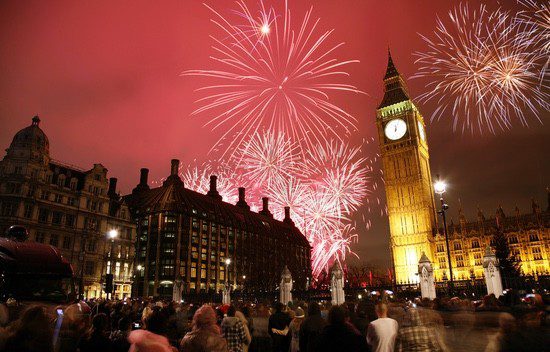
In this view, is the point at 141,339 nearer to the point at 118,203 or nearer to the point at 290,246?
the point at 118,203

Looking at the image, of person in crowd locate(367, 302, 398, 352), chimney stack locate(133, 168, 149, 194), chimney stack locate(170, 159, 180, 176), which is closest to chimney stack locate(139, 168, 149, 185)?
chimney stack locate(133, 168, 149, 194)

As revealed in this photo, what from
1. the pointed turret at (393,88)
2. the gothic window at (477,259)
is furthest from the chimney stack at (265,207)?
the gothic window at (477,259)

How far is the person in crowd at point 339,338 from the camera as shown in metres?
5.30

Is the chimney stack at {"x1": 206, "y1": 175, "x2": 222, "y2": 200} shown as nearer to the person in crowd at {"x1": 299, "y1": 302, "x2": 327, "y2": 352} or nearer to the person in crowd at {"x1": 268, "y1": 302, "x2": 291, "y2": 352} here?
the person in crowd at {"x1": 268, "y1": 302, "x2": 291, "y2": 352}

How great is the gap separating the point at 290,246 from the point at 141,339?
112767 mm

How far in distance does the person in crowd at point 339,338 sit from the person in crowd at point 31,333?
3523 mm

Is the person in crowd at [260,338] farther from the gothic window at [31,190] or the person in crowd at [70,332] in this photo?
the gothic window at [31,190]

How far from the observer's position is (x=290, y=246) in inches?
4535

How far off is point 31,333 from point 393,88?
110 metres

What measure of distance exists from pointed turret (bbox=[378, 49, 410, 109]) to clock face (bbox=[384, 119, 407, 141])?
6.11m

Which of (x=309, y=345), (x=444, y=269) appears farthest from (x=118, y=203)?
(x=444, y=269)

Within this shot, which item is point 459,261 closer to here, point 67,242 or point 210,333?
point 67,242

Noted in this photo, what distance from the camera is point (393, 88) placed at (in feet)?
343

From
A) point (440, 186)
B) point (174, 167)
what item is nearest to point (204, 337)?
point (440, 186)
